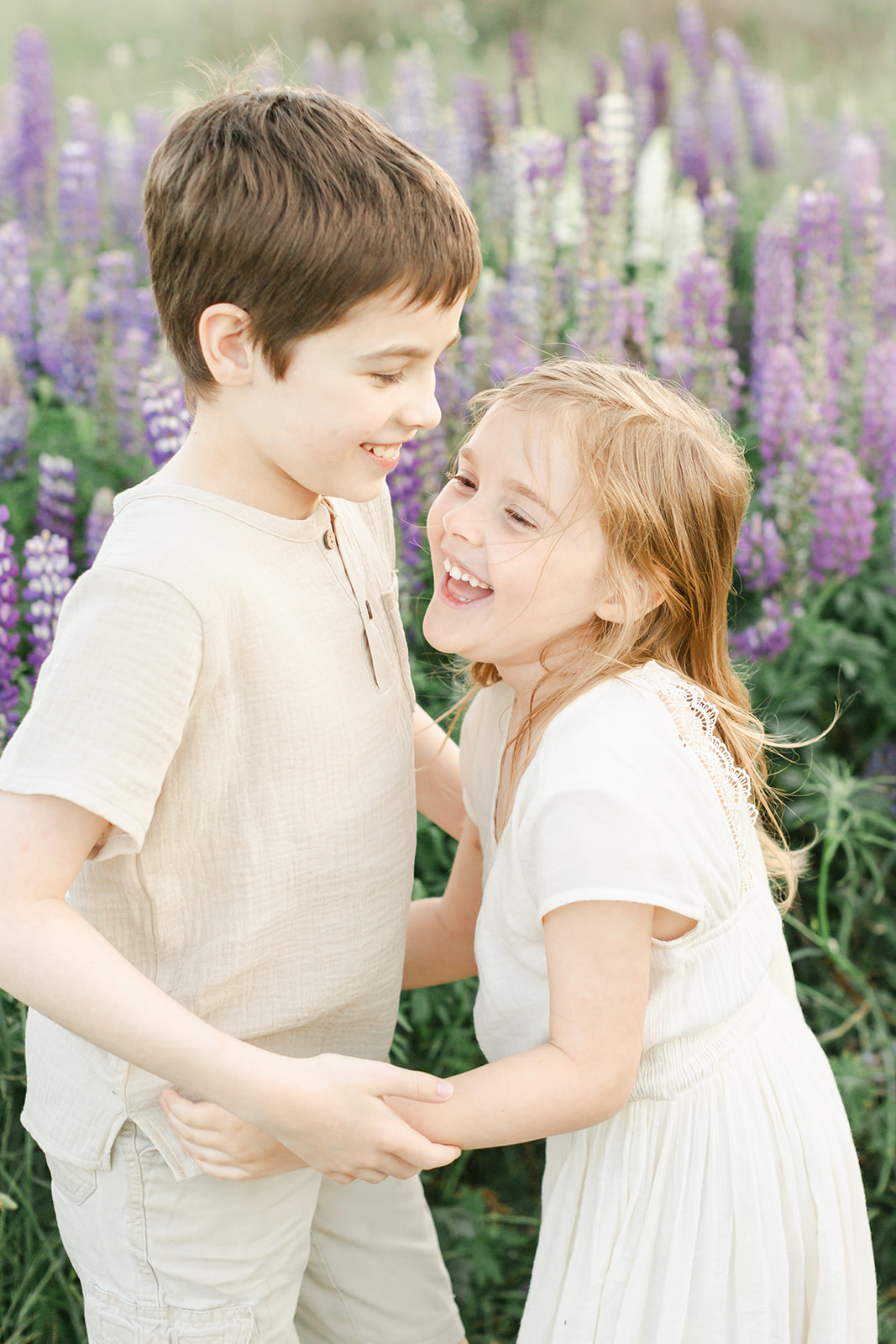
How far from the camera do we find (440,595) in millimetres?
1518

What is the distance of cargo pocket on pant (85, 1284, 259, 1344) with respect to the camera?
55.1 inches

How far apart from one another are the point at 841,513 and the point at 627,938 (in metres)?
1.98

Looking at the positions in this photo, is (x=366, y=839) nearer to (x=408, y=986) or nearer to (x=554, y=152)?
(x=408, y=986)

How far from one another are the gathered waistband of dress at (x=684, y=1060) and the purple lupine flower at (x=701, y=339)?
6.75 ft

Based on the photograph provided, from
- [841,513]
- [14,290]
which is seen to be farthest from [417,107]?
[841,513]

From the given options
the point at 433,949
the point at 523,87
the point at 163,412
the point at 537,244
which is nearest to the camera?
the point at 433,949

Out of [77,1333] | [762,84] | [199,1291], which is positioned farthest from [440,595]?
[762,84]

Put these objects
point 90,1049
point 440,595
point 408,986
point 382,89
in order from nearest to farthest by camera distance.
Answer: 1. point 90,1049
2. point 440,595
3. point 408,986
4. point 382,89

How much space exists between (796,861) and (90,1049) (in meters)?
1.09

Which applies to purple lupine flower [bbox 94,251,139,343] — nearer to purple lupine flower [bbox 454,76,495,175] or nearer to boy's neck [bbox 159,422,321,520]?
purple lupine flower [bbox 454,76,495,175]

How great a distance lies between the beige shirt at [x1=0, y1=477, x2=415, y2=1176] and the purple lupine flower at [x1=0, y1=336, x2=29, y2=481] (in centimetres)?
156

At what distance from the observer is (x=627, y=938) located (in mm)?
1293

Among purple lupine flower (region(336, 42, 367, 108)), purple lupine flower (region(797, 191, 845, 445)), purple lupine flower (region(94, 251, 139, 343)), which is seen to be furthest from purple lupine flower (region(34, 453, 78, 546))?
purple lupine flower (region(336, 42, 367, 108))

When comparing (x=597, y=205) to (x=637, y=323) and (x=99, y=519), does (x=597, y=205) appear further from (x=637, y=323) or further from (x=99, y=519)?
(x=99, y=519)
